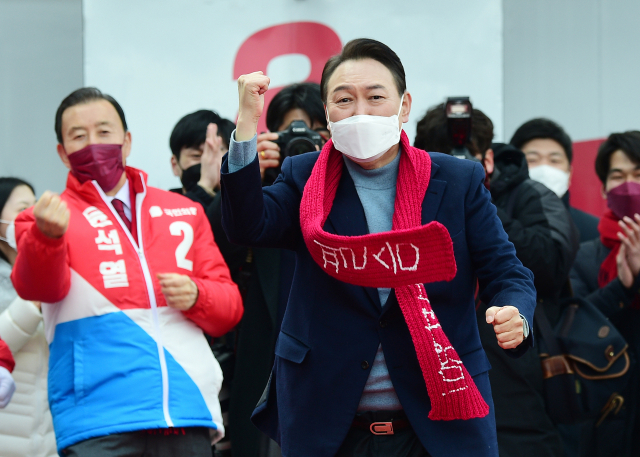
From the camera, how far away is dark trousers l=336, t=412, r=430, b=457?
188 centimetres

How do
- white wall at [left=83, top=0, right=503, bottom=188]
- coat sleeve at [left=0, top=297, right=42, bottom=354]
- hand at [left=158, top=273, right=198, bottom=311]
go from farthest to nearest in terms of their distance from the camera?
white wall at [left=83, top=0, right=503, bottom=188] < coat sleeve at [left=0, top=297, right=42, bottom=354] < hand at [left=158, top=273, right=198, bottom=311]

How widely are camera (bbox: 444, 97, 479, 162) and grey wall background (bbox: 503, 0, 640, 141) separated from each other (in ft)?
5.40

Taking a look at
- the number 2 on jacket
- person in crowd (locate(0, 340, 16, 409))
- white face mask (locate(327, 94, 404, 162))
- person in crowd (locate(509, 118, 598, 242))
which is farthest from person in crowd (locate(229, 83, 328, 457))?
person in crowd (locate(509, 118, 598, 242))

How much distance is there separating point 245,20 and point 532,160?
164 cm

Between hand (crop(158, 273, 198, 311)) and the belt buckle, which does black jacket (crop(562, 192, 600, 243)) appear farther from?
the belt buckle

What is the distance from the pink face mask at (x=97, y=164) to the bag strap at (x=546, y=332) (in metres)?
1.66

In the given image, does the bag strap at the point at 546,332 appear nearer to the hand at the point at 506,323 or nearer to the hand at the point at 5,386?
the hand at the point at 506,323

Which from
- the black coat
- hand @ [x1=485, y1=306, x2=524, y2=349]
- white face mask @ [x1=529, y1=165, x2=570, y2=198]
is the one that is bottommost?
the black coat

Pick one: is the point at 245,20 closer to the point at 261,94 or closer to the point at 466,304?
the point at 261,94

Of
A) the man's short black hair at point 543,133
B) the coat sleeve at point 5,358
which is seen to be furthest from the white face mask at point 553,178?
the coat sleeve at point 5,358

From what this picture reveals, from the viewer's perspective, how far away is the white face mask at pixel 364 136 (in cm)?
196

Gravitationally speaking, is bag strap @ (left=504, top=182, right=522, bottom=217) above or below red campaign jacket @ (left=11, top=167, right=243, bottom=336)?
above

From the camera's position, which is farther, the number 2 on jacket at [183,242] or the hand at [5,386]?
the number 2 on jacket at [183,242]

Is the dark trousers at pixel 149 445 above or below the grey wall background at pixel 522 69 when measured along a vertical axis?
below
